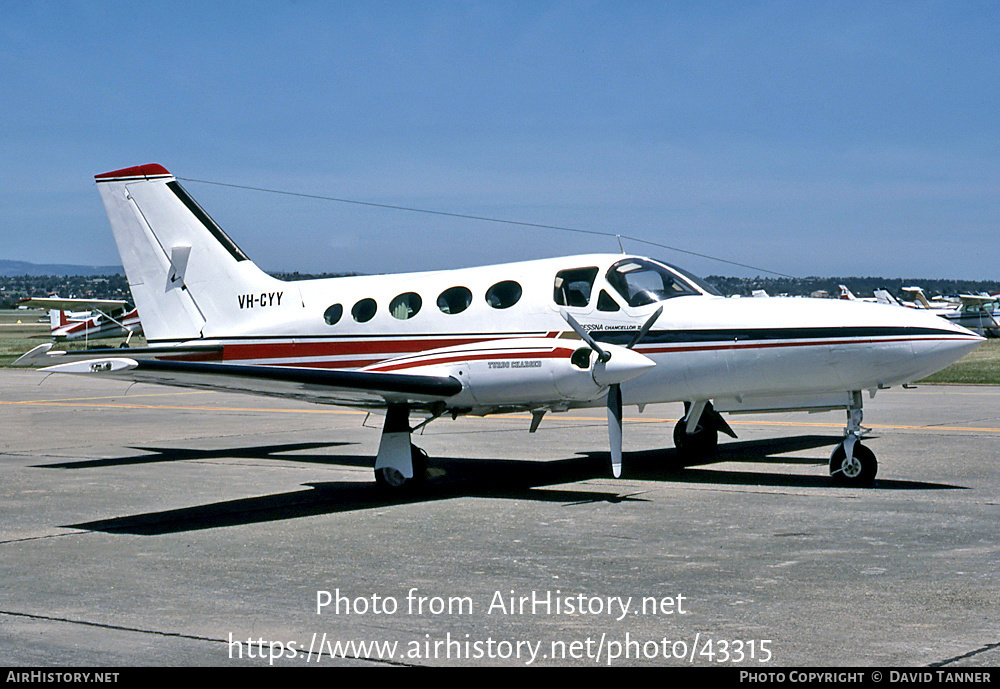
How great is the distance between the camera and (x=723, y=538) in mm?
9422

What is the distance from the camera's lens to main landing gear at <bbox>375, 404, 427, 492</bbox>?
12312 mm

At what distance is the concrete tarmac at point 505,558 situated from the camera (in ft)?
20.2

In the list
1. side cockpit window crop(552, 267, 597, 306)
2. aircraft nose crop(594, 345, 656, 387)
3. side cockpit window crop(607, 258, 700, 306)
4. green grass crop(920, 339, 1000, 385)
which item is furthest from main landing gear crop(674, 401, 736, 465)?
green grass crop(920, 339, 1000, 385)

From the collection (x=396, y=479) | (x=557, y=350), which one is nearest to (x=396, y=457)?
(x=396, y=479)

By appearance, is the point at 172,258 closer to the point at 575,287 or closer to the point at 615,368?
the point at 575,287

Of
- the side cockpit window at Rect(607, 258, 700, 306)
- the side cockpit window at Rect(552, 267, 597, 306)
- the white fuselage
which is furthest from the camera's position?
the side cockpit window at Rect(552, 267, 597, 306)

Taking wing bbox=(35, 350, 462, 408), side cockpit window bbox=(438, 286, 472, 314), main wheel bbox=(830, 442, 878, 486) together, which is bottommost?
main wheel bbox=(830, 442, 878, 486)

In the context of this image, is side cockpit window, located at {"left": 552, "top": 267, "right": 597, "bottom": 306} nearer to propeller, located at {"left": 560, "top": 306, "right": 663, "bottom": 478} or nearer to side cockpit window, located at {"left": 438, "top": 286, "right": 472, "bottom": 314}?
propeller, located at {"left": 560, "top": 306, "right": 663, "bottom": 478}

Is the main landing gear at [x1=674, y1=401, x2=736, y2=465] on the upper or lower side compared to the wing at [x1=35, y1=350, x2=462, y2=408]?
lower

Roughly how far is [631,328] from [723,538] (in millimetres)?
3609

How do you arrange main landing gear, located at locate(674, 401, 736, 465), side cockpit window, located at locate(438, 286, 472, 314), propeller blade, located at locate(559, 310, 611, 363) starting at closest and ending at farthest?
propeller blade, located at locate(559, 310, 611, 363), side cockpit window, located at locate(438, 286, 472, 314), main landing gear, located at locate(674, 401, 736, 465)

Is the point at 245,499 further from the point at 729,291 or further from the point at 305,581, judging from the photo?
the point at 729,291

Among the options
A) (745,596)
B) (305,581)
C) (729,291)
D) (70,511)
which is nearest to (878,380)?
(729,291)

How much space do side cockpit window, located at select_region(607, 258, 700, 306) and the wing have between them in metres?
2.34
